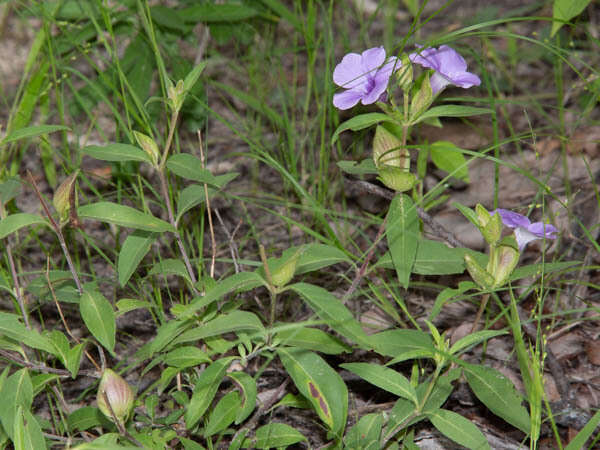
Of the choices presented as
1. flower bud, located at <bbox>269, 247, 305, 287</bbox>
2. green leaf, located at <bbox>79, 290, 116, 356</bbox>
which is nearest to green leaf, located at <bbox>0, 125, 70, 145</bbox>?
green leaf, located at <bbox>79, 290, 116, 356</bbox>

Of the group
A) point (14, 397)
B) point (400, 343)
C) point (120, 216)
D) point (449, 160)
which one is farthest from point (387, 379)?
point (449, 160)

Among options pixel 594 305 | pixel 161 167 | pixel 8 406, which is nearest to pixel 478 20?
pixel 594 305

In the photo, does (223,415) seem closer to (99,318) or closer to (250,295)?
(99,318)

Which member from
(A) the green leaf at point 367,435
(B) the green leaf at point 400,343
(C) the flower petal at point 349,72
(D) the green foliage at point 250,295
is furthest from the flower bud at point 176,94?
(A) the green leaf at point 367,435

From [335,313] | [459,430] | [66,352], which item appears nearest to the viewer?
[335,313]

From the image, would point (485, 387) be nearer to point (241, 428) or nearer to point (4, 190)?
point (241, 428)
